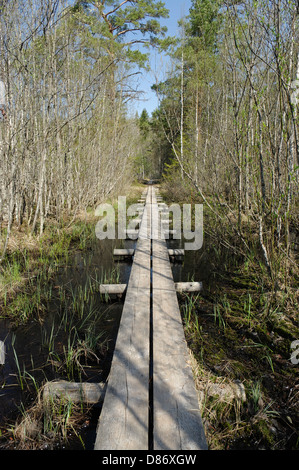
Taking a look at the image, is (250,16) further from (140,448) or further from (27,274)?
(27,274)

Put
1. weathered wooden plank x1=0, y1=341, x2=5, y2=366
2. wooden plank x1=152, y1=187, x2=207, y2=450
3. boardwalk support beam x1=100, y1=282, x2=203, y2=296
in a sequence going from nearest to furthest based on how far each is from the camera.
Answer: wooden plank x1=152, y1=187, x2=207, y2=450 < weathered wooden plank x1=0, y1=341, x2=5, y2=366 < boardwalk support beam x1=100, y1=282, x2=203, y2=296

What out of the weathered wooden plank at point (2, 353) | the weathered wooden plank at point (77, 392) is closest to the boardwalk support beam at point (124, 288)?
the weathered wooden plank at point (2, 353)

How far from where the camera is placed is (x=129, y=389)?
5.65 ft

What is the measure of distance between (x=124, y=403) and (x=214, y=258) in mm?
3693

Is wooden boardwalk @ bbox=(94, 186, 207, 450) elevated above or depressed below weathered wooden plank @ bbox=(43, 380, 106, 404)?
above

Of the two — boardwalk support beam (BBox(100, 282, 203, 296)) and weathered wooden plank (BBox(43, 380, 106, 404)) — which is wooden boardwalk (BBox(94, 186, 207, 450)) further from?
boardwalk support beam (BBox(100, 282, 203, 296))

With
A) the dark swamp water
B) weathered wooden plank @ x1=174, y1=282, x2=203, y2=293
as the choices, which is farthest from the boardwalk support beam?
the dark swamp water

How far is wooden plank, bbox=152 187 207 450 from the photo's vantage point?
141 cm

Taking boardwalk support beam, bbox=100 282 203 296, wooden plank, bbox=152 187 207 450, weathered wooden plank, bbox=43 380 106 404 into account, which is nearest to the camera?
wooden plank, bbox=152 187 207 450

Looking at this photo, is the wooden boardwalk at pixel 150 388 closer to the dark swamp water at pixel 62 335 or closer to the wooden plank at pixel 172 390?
the wooden plank at pixel 172 390

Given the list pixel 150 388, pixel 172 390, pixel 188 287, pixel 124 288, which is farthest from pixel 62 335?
pixel 188 287

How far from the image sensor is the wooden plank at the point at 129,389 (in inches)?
55.6

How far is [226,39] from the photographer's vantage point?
328 cm

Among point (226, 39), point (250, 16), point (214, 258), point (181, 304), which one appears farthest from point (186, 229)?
point (250, 16)
